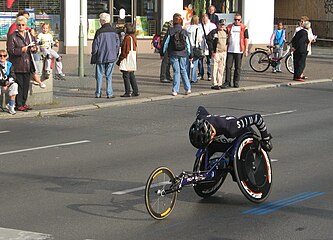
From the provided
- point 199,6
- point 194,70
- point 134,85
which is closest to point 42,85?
point 134,85

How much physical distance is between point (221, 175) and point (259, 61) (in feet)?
58.8

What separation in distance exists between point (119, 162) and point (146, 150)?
1067 millimetres

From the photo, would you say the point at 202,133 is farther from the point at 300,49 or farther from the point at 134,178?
the point at 300,49

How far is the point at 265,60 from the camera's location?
26.6 meters

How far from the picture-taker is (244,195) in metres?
9.12

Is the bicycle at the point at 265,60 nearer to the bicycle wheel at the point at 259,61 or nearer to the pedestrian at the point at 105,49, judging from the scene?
the bicycle wheel at the point at 259,61

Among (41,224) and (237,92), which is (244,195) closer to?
(41,224)

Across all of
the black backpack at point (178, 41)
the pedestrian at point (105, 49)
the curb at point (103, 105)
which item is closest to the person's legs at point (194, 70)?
the curb at point (103, 105)

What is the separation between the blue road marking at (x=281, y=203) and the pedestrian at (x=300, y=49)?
578 inches

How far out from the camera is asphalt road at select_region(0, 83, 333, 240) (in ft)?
26.9

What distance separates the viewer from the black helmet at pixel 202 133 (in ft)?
28.7

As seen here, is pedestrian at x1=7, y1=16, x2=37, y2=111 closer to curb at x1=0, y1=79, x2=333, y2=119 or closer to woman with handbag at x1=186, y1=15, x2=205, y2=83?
curb at x1=0, y1=79, x2=333, y2=119

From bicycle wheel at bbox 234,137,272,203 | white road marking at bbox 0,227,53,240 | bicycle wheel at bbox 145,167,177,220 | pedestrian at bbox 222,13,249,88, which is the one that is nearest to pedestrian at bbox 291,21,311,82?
pedestrian at bbox 222,13,249,88

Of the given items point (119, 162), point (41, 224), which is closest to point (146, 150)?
point (119, 162)
